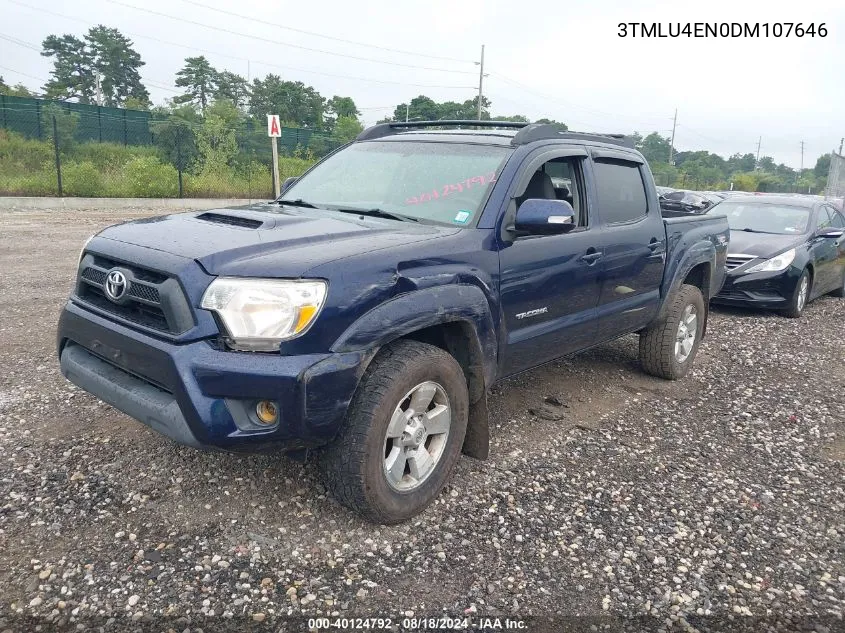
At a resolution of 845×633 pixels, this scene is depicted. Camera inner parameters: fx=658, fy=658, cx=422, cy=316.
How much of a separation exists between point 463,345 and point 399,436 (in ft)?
1.95

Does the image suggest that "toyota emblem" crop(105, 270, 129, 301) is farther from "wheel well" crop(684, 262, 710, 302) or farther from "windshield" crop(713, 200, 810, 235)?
"windshield" crop(713, 200, 810, 235)

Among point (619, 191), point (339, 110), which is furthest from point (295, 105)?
point (619, 191)

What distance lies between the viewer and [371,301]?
282cm

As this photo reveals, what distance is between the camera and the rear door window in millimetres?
4438

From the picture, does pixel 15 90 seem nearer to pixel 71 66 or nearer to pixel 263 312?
pixel 71 66

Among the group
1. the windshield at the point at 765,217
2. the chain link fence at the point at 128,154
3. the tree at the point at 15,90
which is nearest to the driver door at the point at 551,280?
the windshield at the point at 765,217

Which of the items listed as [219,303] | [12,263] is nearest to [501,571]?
[219,303]

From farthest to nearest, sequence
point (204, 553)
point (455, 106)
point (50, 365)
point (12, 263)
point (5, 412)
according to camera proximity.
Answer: point (455, 106)
point (12, 263)
point (50, 365)
point (5, 412)
point (204, 553)

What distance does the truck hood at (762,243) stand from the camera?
27.6ft

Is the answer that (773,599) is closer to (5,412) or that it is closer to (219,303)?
(219,303)

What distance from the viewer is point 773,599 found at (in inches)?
109

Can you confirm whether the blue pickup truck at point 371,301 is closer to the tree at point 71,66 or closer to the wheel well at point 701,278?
the wheel well at point 701,278

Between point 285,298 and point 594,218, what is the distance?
240cm

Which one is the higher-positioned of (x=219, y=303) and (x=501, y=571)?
(x=219, y=303)
